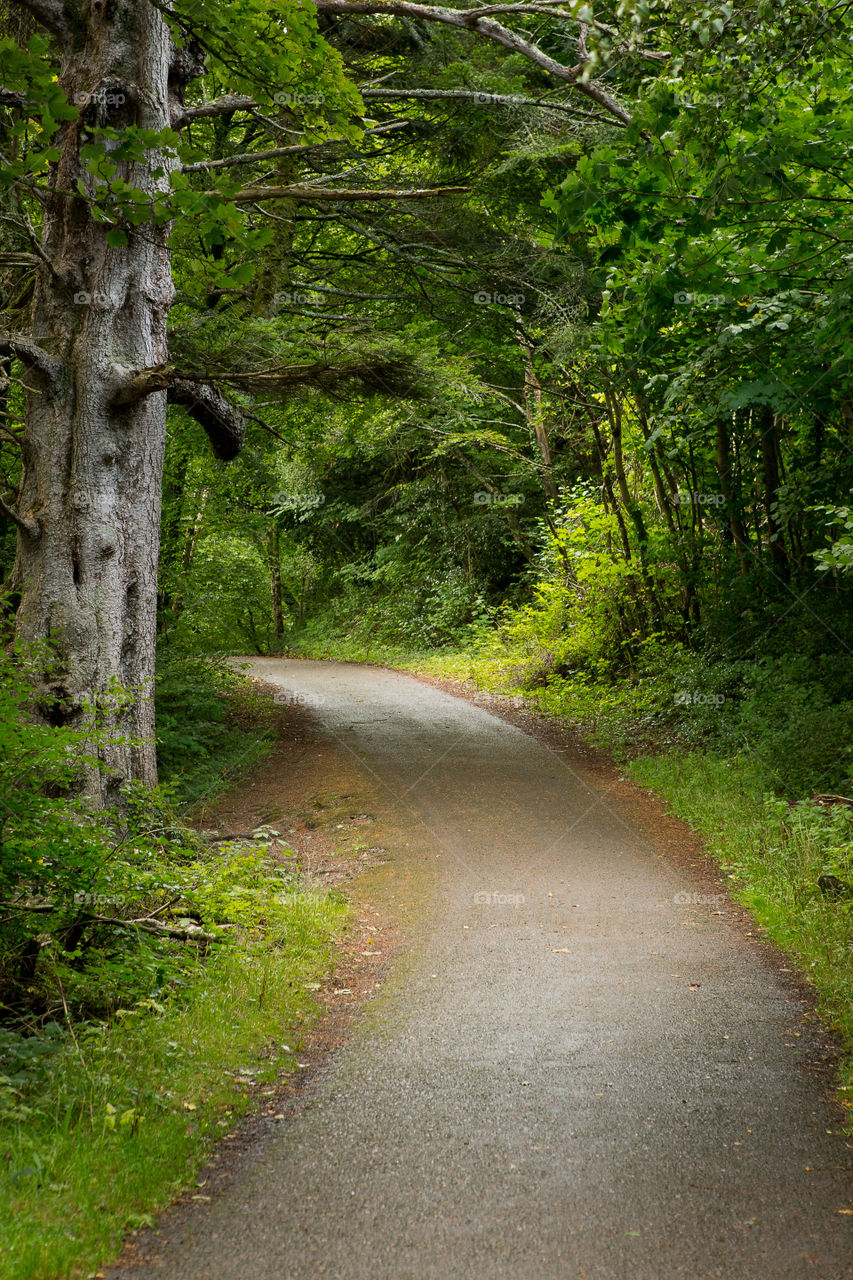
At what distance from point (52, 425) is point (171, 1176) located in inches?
207

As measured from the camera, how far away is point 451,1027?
16.1ft

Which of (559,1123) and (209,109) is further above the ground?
(209,109)

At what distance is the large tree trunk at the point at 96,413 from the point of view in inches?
256

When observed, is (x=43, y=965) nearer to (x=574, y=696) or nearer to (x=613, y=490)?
(x=574, y=696)

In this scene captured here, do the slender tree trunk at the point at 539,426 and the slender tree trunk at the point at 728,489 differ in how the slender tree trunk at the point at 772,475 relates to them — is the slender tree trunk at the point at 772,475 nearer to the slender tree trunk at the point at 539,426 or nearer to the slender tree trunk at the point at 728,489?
the slender tree trunk at the point at 728,489

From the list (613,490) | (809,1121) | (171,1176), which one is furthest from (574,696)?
(171,1176)

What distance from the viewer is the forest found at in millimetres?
4477

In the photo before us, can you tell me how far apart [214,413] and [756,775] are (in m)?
6.75

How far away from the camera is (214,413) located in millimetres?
7938

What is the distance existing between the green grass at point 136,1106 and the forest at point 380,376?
0.13 feet

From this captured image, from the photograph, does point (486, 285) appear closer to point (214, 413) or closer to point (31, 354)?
point (214, 413)

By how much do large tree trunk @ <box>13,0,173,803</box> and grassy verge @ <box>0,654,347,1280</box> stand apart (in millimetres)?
955

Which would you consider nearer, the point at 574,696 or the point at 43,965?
the point at 43,965

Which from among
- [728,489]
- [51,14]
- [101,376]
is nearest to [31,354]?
[101,376]
